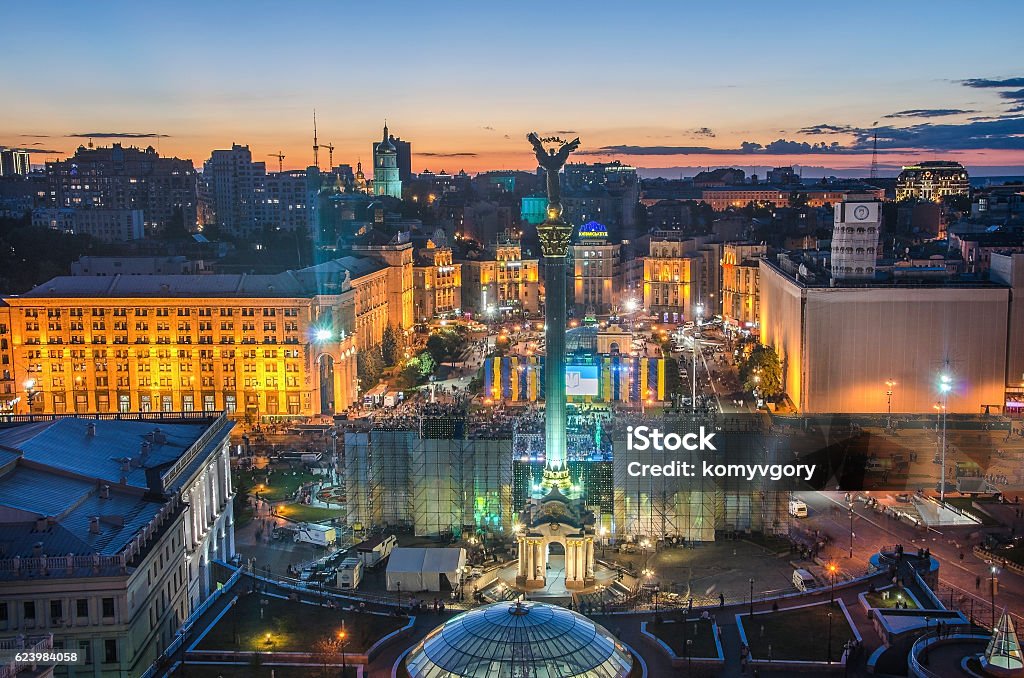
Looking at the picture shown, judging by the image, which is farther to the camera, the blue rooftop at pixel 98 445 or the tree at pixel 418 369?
the tree at pixel 418 369

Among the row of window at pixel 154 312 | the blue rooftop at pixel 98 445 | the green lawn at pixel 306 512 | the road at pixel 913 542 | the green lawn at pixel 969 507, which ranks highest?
the row of window at pixel 154 312

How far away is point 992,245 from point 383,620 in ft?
152

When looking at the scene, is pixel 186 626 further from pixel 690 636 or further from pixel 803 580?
pixel 803 580

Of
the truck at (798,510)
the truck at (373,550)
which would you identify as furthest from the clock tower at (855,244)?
the truck at (373,550)

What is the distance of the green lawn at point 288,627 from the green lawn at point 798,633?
27.7 ft

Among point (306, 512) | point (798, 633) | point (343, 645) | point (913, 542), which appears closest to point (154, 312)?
point (306, 512)

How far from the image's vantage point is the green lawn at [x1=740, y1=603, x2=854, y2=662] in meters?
25.2

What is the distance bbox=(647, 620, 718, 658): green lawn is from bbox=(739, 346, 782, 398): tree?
32.3 m

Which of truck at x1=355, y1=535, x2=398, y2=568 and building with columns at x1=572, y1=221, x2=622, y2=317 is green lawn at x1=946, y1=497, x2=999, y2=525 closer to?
truck at x1=355, y1=535, x2=398, y2=568

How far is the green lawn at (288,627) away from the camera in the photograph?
25.8m

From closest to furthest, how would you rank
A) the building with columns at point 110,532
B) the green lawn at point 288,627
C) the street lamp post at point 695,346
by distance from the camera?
1. the building with columns at point 110,532
2. the green lawn at point 288,627
3. the street lamp post at point 695,346

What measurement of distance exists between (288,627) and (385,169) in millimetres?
103721

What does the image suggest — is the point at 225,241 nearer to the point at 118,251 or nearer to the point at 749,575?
the point at 118,251

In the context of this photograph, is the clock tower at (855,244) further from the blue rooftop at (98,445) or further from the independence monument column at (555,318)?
the blue rooftop at (98,445)
